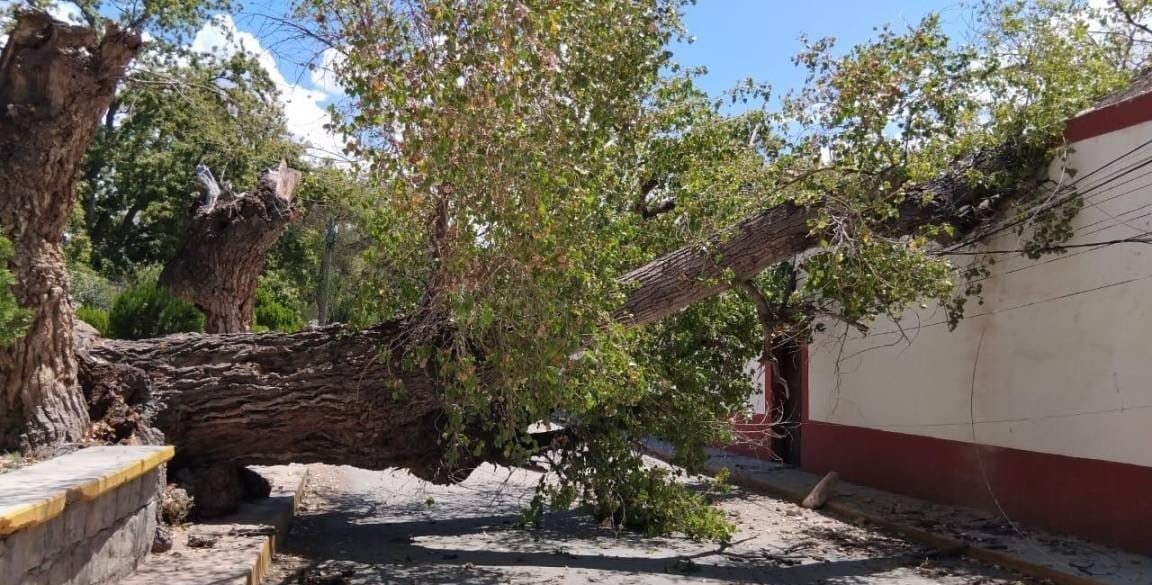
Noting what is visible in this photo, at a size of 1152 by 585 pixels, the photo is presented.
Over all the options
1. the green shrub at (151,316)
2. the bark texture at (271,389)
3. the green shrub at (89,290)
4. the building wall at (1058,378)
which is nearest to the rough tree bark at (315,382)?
the bark texture at (271,389)

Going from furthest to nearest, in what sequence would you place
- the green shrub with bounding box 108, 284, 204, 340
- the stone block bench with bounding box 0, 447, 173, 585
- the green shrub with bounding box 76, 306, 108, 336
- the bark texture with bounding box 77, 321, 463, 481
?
1. the green shrub with bounding box 76, 306, 108, 336
2. the green shrub with bounding box 108, 284, 204, 340
3. the bark texture with bounding box 77, 321, 463, 481
4. the stone block bench with bounding box 0, 447, 173, 585

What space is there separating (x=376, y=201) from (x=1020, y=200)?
19.3 ft

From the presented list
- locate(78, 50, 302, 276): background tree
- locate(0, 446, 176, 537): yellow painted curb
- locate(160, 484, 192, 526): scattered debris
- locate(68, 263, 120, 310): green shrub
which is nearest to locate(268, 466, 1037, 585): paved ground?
locate(160, 484, 192, 526): scattered debris

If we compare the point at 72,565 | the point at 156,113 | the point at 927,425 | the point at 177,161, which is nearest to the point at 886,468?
the point at 927,425

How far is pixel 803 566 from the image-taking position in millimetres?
7609

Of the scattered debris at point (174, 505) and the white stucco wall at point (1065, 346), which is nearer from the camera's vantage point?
the scattered debris at point (174, 505)

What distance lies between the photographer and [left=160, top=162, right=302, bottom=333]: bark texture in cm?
981

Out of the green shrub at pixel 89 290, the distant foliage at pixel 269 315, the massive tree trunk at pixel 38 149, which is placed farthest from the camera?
the green shrub at pixel 89 290

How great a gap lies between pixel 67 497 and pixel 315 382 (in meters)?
3.34

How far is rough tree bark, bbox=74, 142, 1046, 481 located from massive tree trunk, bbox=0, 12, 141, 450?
1.45 metres

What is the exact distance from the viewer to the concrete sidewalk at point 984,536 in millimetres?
6906

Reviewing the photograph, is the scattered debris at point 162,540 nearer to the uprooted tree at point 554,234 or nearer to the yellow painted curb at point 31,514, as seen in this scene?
the uprooted tree at point 554,234

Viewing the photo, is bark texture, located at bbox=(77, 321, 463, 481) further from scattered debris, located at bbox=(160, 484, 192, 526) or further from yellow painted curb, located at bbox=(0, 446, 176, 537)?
yellow painted curb, located at bbox=(0, 446, 176, 537)

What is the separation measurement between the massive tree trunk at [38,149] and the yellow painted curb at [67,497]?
0.88 m
